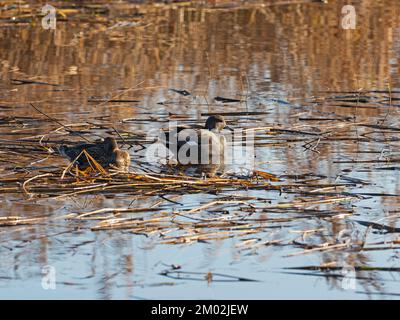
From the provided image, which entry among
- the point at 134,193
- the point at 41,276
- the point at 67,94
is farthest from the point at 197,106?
the point at 41,276

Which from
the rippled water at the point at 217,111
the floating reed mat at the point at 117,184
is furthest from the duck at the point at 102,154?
the floating reed mat at the point at 117,184

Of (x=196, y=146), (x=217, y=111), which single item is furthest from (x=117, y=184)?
(x=217, y=111)

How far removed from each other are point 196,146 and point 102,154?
3.31 ft

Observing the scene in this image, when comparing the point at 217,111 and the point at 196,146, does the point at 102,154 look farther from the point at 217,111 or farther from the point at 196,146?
the point at 217,111

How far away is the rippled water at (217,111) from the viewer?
20.4 feet

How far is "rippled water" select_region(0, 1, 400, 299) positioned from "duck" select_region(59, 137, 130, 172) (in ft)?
0.47

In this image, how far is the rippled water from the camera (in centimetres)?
622

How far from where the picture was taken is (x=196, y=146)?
31.0 ft

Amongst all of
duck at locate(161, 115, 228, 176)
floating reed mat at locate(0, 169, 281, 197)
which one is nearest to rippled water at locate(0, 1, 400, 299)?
floating reed mat at locate(0, 169, 281, 197)

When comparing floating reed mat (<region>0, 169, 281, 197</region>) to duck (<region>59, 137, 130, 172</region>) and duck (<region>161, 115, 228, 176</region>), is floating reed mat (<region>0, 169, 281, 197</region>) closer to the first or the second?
duck (<region>59, 137, 130, 172</region>)

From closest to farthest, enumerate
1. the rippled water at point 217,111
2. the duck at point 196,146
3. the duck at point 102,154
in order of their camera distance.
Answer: the rippled water at point 217,111 < the duck at point 102,154 < the duck at point 196,146

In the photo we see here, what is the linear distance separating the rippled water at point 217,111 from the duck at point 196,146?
0.34 metres

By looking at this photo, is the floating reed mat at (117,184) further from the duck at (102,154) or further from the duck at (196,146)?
the duck at (196,146)
